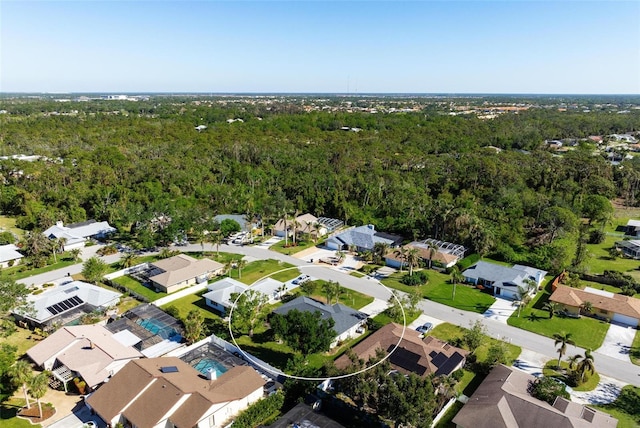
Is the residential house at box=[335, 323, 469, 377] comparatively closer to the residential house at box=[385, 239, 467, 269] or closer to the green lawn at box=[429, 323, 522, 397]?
the green lawn at box=[429, 323, 522, 397]

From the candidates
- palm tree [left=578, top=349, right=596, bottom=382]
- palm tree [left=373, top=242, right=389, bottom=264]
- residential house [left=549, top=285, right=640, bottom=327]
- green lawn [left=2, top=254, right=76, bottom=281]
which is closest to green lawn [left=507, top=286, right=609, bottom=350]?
residential house [left=549, top=285, right=640, bottom=327]

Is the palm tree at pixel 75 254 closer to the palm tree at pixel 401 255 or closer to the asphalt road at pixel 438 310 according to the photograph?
the asphalt road at pixel 438 310

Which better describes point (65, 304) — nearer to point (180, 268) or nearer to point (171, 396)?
point (180, 268)

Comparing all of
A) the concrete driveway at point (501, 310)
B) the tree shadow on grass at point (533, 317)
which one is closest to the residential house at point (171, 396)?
the concrete driveway at point (501, 310)

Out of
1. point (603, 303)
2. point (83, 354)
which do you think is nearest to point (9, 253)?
point (83, 354)

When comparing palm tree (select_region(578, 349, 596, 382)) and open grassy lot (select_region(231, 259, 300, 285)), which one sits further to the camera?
Result: open grassy lot (select_region(231, 259, 300, 285))

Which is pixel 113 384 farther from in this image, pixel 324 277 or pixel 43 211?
pixel 43 211
